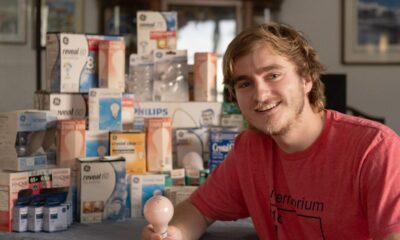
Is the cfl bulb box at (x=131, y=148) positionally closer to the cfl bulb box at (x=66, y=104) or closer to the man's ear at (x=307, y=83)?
the cfl bulb box at (x=66, y=104)

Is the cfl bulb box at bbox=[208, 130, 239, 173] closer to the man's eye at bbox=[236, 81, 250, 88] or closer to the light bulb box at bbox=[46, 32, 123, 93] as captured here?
the light bulb box at bbox=[46, 32, 123, 93]

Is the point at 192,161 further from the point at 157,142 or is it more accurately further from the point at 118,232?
the point at 118,232

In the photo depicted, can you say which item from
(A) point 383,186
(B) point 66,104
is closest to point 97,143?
(B) point 66,104

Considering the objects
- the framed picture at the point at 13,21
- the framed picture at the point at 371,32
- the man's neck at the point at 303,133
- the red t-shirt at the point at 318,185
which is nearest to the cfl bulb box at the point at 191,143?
the red t-shirt at the point at 318,185

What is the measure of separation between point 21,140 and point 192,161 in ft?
1.95

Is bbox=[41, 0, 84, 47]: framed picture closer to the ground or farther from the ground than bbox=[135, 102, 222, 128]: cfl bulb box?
farther from the ground

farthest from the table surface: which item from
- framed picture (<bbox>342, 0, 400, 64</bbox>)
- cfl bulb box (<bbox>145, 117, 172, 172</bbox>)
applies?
framed picture (<bbox>342, 0, 400, 64</bbox>)

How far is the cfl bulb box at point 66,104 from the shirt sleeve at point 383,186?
1.13 m

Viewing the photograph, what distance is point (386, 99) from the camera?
553 cm

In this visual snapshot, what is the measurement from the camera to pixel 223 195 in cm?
174

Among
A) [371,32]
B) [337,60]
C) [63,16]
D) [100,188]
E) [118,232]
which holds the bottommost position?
[118,232]

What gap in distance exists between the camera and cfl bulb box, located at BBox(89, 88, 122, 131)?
2104mm

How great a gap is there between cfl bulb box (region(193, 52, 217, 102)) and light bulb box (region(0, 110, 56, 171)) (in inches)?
23.6

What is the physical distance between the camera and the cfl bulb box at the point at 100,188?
75.5 inches
